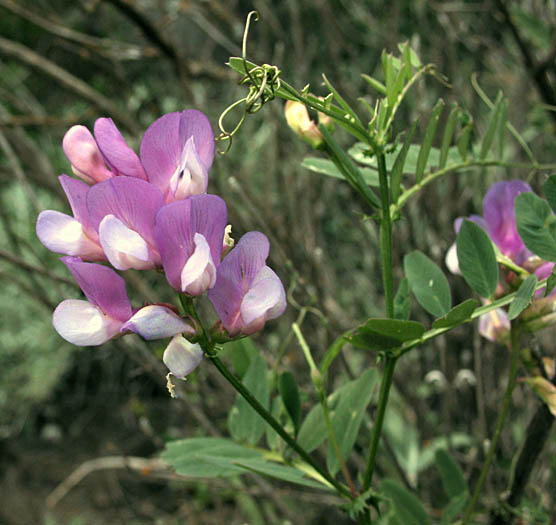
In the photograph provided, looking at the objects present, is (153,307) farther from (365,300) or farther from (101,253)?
(365,300)

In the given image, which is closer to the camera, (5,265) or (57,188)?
(57,188)

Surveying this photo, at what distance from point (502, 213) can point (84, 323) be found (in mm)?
296

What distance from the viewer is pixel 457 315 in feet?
1.23

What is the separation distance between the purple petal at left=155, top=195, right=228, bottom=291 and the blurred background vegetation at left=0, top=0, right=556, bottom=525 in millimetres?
241

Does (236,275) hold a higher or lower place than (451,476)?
higher

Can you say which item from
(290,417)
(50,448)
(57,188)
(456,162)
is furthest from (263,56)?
(50,448)

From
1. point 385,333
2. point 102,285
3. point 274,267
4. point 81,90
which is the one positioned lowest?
point 274,267

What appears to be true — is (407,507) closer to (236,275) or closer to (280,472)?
(280,472)

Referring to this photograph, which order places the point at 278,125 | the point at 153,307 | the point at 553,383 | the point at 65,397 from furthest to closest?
1. the point at 65,397
2. the point at 278,125
3. the point at 553,383
4. the point at 153,307

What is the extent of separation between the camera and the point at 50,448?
2078mm

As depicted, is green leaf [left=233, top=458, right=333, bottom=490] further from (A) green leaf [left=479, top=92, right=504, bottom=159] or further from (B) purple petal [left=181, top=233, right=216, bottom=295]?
(A) green leaf [left=479, top=92, right=504, bottom=159]

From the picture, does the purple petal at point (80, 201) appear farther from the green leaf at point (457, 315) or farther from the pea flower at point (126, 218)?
the green leaf at point (457, 315)

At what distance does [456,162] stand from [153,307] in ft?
0.99

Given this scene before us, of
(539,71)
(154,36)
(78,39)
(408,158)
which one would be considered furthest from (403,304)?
(78,39)
